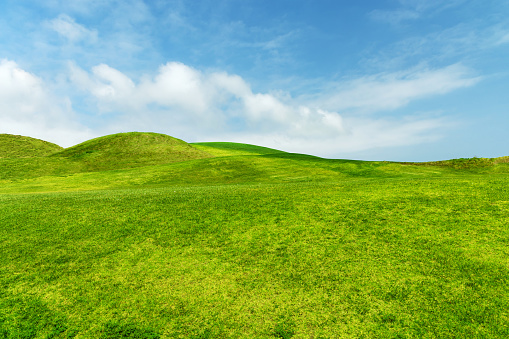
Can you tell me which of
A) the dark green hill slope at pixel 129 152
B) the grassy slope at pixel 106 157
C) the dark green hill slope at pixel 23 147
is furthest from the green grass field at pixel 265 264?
the dark green hill slope at pixel 23 147

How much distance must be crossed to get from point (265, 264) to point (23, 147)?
4073 inches

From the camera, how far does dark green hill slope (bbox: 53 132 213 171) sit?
57406 mm

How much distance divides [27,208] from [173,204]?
8021 mm

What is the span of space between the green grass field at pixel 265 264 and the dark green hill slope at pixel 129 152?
41871 mm

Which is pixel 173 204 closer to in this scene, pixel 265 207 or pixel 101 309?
pixel 265 207

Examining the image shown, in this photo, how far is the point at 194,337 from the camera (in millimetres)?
7004

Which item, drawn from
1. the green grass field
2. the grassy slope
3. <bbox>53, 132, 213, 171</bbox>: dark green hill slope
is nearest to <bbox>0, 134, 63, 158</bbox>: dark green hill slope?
<bbox>53, 132, 213, 171</bbox>: dark green hill slope

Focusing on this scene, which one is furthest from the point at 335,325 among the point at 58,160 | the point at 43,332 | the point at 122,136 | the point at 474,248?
the point at 122,136

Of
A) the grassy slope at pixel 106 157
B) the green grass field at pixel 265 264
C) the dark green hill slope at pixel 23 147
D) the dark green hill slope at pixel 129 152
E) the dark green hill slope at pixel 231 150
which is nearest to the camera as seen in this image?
the green grass field at pixel 265 264

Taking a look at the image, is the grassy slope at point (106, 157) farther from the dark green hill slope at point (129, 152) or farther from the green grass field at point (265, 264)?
the green grass field at point (265, 264)

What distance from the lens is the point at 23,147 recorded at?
8569cm

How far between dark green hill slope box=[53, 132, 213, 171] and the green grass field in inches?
1648

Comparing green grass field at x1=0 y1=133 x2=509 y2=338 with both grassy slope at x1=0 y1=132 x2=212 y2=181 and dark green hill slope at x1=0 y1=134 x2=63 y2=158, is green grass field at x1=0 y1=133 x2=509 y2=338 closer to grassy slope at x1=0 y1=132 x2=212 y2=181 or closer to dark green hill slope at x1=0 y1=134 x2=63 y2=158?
grassy slope at x1=0 y1=132 x2=212 y2=181

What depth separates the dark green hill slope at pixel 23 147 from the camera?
262 ft
